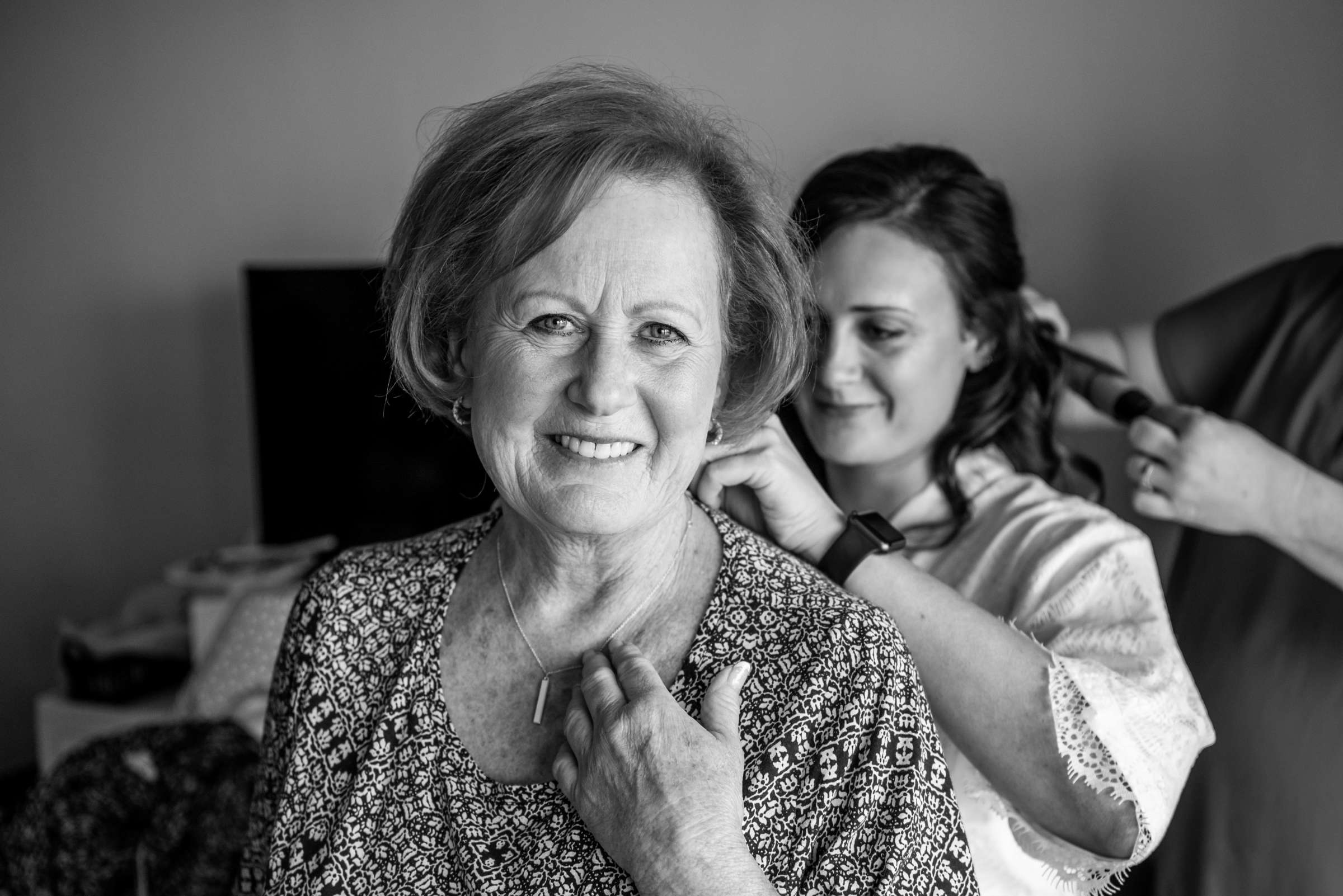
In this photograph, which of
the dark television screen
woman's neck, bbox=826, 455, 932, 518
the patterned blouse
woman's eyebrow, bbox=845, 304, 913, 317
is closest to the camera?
the patterned blouse

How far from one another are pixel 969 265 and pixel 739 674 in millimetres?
820

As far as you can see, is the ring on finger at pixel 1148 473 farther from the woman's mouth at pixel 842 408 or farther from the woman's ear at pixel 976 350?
the woman's mouth at pixel 842 408

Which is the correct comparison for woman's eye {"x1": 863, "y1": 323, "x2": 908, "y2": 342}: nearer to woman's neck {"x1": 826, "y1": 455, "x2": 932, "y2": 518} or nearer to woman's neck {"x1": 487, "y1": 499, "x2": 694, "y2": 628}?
woman's neck {"x1": 826, "y1": 455, "x2": 932, "y2": 518}

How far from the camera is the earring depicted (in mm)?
1390

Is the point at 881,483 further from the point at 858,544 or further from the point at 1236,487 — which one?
the point at 1236,487

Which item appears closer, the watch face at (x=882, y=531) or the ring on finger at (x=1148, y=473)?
the watch face at (x=882, y=531)

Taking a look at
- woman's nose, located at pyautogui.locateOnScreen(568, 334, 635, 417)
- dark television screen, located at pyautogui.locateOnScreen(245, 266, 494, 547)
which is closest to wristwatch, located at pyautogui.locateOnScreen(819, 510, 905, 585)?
woman's nose, located at pyautogui.locateOnScreen(568, 334, 635, 417)

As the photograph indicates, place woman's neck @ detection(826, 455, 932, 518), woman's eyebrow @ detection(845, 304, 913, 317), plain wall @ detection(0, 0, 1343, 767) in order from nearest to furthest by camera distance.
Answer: woman's eyebrow @ detection(845, 304, 913, 317)
woman's neck @ detection(826, 455, 932, 518)
plain wall @ detection(0, 0, 1343, 767)

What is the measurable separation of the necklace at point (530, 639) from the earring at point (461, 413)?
0.68ft

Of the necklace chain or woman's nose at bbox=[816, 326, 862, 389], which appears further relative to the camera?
woman's nose at bbox=[816, 326, 862, 389]

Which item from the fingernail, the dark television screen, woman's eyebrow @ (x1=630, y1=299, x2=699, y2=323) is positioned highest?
woman's eyebrow @ (x1=630, y1=299, x2=699, y2=323)

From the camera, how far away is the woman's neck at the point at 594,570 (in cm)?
134

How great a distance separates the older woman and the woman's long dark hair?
410 mm

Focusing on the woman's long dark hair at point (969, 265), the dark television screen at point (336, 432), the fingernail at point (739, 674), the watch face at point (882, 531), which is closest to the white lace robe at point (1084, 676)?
the woman's long dark hair at point (969, 265)
